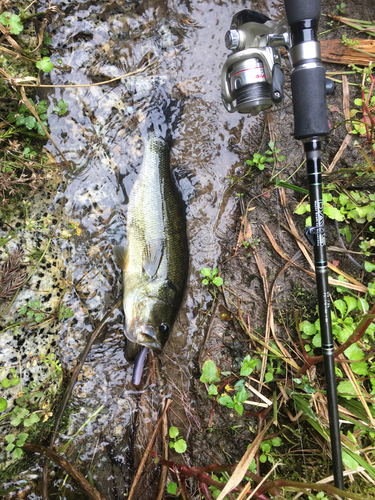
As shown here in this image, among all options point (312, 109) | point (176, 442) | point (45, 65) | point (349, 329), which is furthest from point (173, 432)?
point (45, 65)

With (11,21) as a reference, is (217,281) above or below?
below

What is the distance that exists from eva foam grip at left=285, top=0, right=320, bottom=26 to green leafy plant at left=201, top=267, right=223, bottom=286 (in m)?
1.89

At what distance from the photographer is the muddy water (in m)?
2.90

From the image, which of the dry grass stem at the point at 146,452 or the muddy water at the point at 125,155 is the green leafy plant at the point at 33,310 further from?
the dry grass stem at the point at 146,452

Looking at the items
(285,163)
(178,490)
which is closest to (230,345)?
(178,490)

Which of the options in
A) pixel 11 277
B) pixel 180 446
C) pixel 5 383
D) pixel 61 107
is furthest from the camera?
pixel 61 107

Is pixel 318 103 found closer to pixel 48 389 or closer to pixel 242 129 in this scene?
pixel 242 129

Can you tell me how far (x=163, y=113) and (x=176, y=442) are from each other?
116 inches

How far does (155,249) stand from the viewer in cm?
289

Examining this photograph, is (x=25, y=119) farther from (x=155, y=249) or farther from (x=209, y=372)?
(x=209, y=372)

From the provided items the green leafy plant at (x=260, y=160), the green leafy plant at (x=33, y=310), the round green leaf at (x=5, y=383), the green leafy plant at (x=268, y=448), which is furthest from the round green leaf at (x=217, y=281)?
the round green leaf at (x=5, y=383)

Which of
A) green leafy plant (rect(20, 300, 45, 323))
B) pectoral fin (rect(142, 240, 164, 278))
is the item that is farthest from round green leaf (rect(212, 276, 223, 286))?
green leafy plant (rect(20, 300, 45, 323))

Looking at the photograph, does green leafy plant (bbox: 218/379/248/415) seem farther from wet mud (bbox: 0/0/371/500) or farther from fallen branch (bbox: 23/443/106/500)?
fallen branch (bbox: 23/443/106/500)

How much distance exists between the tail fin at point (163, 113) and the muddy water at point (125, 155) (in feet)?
0.25
